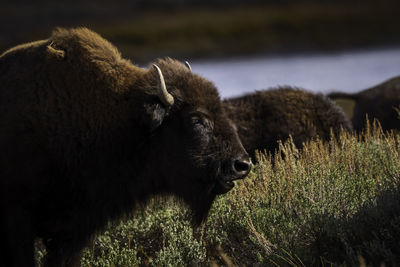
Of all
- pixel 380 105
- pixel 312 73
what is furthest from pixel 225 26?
pixel 380 105

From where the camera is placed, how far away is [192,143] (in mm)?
4879

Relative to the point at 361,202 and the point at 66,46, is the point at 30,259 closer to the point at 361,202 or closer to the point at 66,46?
the point at 66,46

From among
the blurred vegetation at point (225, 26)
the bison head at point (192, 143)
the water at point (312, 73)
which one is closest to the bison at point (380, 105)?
the bison head at point (192, 143)

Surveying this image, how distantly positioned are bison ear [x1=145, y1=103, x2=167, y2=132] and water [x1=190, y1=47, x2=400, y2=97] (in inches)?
697

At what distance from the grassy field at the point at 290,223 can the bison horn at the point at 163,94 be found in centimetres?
98

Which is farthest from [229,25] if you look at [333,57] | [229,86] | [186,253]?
[186,253]

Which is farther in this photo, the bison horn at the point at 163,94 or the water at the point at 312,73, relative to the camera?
the water at the point at 312,73

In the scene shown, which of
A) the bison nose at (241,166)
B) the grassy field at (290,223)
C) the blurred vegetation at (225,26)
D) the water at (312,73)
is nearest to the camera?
the grassy field at (290,223)

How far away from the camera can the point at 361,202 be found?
5.21 metres

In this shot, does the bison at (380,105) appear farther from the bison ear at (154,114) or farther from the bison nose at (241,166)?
the bison ear at (154,114)

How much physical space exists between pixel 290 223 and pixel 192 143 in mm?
1139

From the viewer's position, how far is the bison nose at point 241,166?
4.69 meters

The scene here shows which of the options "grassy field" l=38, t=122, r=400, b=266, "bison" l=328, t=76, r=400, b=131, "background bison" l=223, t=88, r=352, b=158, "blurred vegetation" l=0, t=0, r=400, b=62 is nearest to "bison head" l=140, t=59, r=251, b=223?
"grassy field" l=38, t=122, r=400, b=266

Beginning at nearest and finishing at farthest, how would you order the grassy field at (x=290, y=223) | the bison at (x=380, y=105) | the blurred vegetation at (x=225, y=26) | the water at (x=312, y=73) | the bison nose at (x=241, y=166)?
the grassy field at (x=290, y=223) → the bison nose at (x=241, y=166) → the bison at (x=380, y=105) → the water at (x=312, y=73) → the blurred vegetation at (x=225, y=26)
